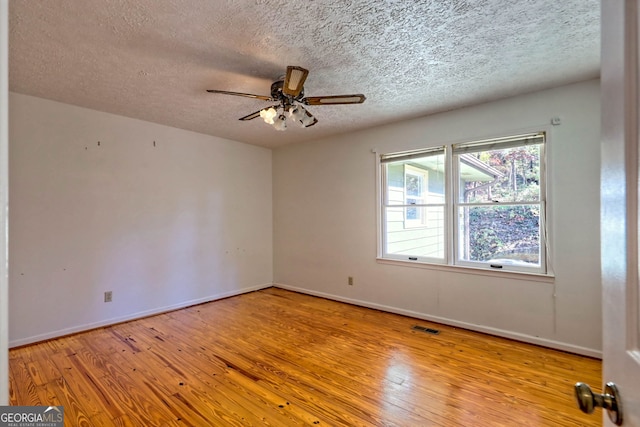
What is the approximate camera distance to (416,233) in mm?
3910

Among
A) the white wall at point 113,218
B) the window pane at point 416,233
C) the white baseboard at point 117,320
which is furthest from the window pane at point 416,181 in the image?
the white baseboard at point 117,320

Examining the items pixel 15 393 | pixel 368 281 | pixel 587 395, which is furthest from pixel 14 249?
pixel 587 395

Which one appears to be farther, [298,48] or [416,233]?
[416,233]

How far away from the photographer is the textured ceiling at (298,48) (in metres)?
1.79

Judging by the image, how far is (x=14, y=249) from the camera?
9.63 feet

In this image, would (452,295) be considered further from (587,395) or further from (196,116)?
(196,116)

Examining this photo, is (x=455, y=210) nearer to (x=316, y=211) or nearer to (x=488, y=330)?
(x=488, y=330)

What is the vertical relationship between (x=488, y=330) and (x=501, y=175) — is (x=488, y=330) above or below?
below

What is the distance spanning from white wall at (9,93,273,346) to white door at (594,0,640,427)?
4.25 m

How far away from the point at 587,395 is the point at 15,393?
129 inches

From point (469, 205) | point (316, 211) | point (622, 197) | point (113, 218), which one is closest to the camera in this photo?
point (622, 197)

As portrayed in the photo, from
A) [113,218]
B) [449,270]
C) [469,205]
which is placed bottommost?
[449,270]

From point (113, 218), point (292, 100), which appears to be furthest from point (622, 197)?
point (113, 218)

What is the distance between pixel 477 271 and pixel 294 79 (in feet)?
9.13
